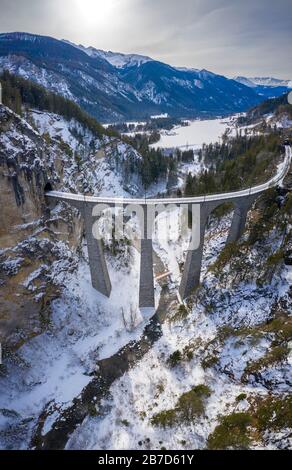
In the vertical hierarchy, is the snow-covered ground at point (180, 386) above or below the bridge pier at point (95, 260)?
below

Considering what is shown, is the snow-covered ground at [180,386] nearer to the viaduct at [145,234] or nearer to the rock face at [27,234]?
the viaduct at [145,234]

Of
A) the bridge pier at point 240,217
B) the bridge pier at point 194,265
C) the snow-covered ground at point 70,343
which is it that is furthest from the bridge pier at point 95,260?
the bridge pier at point 240,217

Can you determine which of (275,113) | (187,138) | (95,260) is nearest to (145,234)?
(95,260)

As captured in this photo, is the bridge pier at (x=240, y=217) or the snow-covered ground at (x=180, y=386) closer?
the snow-covered ground at (x=180, y=386)

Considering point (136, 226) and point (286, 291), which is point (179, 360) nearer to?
point (286, 291)

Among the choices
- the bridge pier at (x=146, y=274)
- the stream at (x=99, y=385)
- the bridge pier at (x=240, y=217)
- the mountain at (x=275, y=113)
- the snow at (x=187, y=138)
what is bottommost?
the stream at (x=99, y=385)

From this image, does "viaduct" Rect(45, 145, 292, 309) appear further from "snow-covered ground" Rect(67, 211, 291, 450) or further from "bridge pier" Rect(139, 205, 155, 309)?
"snow-covered ground" Rect(67, 211, 291, 450)

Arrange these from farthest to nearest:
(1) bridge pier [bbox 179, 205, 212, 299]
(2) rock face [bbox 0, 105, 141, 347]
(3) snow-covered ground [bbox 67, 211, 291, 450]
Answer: (1) bridge pier [bbox 179, 205, 212, 299] < (2) rock face [bbox 0, 105, 141, 347] < (3) snow-covered ground [bbox 67, 211, 291, 450]

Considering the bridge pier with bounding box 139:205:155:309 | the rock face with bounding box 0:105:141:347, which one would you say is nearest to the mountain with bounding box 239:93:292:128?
the bridge pier with bounding box 139:205:155:309
